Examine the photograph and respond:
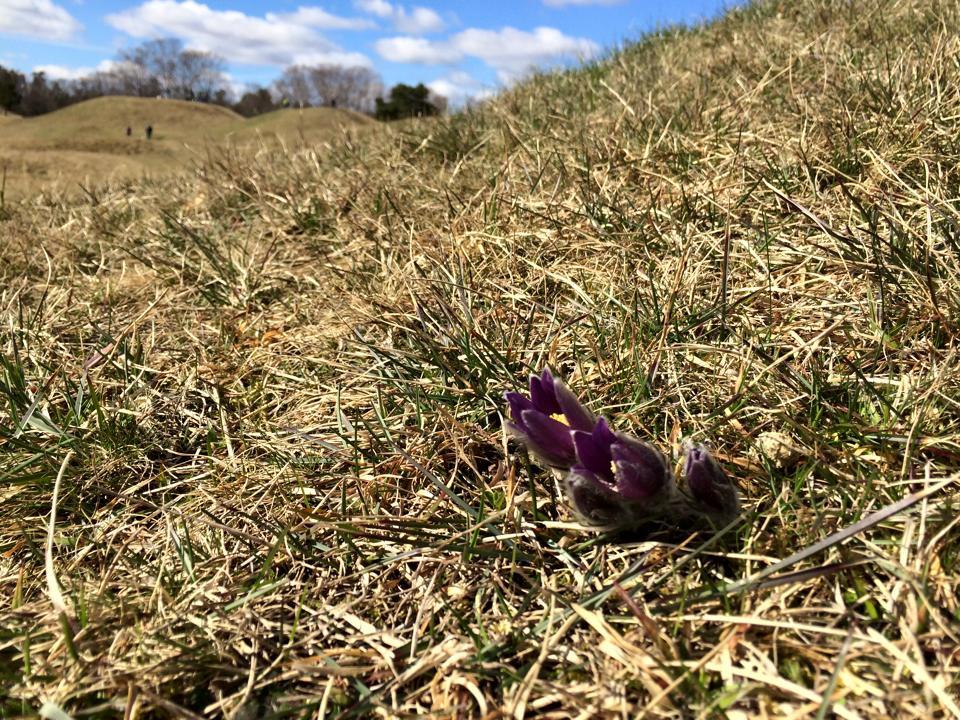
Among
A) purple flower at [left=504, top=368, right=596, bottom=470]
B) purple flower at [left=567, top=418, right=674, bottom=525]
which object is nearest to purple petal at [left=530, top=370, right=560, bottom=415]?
purple flower at [left=504, top=368, right=596, bottom=470]

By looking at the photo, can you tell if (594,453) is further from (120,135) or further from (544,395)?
(120,135)

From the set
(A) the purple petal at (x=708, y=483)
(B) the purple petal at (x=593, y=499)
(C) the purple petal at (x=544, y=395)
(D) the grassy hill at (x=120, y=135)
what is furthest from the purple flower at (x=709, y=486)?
(D) the grassy hill at (x=120, y=135)

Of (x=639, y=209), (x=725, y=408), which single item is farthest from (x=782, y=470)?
(x=639, y=209)

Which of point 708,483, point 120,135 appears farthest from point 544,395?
point 120,135

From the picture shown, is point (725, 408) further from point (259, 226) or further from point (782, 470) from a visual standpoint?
point (259, 226)

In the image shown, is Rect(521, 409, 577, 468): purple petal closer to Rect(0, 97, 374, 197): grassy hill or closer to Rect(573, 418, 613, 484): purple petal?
Rect(573, 418, 613, 484): purple petal

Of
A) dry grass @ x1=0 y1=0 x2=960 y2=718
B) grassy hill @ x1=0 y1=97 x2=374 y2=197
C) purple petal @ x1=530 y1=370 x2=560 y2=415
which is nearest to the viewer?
dry grass @ x1=0 y1=0 x2=960 y2=718

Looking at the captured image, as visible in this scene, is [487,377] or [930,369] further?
[487,377]
